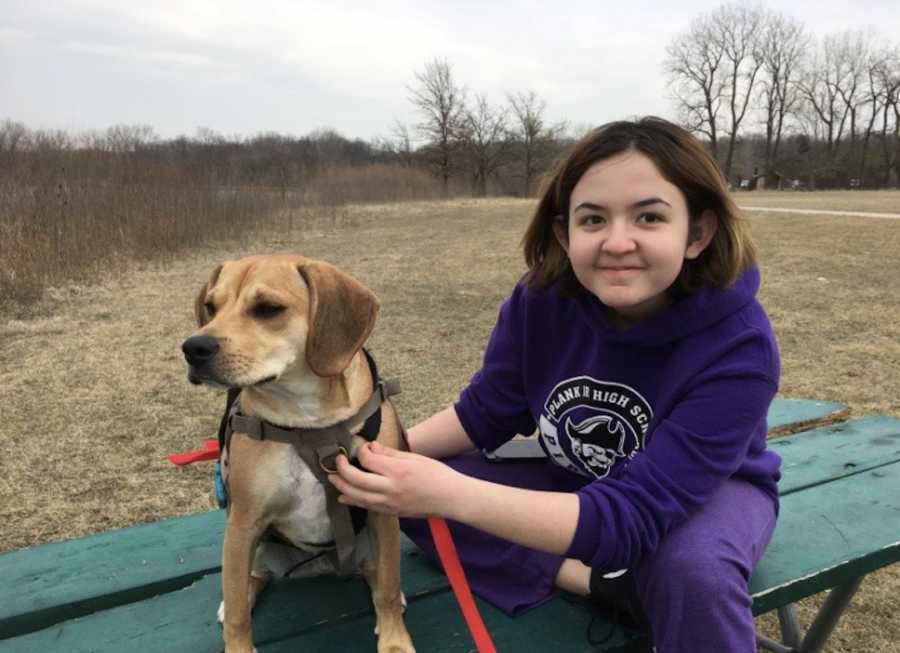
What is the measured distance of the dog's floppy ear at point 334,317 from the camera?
1891 millimetres

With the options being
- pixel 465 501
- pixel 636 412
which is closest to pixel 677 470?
pixel 636 412

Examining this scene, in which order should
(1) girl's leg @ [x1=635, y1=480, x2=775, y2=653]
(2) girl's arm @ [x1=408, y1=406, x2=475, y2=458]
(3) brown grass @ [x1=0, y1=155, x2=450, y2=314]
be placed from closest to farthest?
(1) girl's leg @ [x1=635, y1=480, x2=775, y2=653]
(2) girl's arm @ [x1=408, y1=406, x2=475, y2=458]
(3) brown grass @ [x1=0, y1=155, x2=450, y2=314]

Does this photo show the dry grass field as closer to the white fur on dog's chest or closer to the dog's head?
the white fur on dog's chest

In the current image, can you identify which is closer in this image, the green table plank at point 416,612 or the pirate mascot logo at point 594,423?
the green table plank at point 416,612

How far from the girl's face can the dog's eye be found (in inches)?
31.8

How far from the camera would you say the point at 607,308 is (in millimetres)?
2035

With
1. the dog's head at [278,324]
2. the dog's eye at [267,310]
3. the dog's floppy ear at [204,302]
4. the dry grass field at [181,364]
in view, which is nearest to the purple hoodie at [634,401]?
the dog's head at [278,324]

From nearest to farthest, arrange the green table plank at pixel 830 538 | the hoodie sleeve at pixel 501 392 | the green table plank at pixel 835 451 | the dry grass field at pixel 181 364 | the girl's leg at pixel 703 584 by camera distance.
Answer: the girl's leg at pixel 703 584
the green table plank at pixel 830 538
the hoodie sleeve at pixel 501 392
the green table plank at pixel 835 451
the dry grass field at pixel 181 364

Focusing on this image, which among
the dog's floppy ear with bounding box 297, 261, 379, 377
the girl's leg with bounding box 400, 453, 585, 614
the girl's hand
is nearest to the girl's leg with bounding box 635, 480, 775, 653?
the girl's leg with bounding box 400, 453, 585, 614

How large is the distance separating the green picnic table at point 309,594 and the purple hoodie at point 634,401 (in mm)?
300

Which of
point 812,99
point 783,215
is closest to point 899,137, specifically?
point 812,99

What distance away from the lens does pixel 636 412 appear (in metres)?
1.93

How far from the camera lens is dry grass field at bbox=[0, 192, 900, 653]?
3.81 m

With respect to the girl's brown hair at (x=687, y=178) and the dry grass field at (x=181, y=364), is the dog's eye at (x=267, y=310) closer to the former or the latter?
the girl's brown hair at (x=687, y=178)
